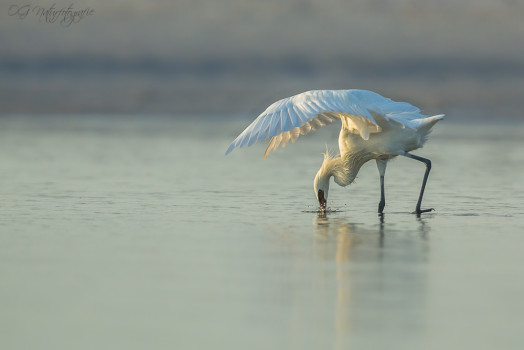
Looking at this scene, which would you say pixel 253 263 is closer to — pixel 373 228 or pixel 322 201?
pixel 373 228

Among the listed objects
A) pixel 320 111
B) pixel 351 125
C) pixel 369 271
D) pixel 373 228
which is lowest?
pixel 369 271

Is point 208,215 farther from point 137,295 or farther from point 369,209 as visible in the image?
point 137,295

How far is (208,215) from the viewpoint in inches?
477

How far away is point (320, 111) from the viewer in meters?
11.1

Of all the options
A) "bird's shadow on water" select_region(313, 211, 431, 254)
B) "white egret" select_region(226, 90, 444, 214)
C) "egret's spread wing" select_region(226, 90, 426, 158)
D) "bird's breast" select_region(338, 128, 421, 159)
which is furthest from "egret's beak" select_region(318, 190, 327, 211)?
"egret's spread wing" select_region(226, 90, 426, 158)

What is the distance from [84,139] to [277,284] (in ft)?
74.0

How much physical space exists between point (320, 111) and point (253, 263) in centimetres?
279

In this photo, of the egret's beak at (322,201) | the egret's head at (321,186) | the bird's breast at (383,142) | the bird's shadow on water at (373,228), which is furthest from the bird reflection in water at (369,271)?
the bird's breast at (383,142)

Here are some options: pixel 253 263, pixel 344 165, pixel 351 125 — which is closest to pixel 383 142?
pixel 351 125

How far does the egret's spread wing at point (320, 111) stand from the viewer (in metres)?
10.9

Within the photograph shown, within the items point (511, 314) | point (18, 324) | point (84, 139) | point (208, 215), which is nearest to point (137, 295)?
point (18, 324)

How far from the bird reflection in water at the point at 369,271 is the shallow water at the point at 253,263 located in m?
0.02

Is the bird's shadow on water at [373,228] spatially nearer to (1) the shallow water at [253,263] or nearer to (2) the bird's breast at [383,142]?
(1) the shallow water at [253,263]

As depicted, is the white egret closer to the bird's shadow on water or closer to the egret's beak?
the egret's beak
